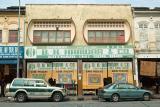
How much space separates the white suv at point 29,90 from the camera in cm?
2883

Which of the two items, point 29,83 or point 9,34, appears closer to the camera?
point 29,83

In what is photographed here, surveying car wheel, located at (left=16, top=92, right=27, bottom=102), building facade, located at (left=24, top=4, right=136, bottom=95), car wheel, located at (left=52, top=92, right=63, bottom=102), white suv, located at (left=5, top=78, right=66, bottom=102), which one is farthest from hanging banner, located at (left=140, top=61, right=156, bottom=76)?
car wheel, located at (left=16, top=92, right=27, bottom=102)

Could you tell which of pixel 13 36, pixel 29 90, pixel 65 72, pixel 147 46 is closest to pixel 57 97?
pixel 29 90

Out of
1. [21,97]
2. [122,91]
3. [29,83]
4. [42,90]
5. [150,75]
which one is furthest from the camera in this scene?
[150,75]

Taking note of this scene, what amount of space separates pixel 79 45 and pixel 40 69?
4254 millimetres

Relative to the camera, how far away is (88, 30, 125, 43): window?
118 feet

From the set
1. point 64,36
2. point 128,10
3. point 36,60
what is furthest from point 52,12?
point 128,10

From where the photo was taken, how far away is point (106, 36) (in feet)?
119

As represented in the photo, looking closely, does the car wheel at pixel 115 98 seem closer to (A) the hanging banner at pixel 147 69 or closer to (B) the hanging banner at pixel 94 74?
(B) the hanging banner at pixel 94 74

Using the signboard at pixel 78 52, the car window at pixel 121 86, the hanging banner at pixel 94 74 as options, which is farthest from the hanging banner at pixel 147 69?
the car window at pixel 121 86

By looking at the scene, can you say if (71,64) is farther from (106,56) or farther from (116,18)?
(116,18)

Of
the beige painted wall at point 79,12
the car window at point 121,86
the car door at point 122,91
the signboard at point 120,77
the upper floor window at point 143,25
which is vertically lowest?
the car door at point 122,91

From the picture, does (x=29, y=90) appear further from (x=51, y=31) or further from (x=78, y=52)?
(x=51, y=31)

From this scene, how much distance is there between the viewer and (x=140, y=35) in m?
36.1
